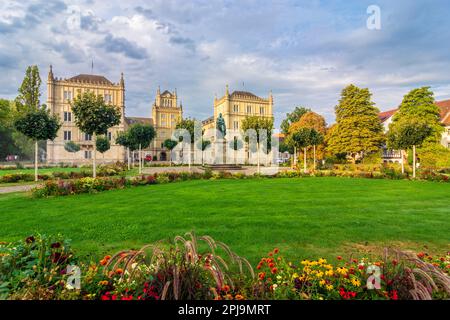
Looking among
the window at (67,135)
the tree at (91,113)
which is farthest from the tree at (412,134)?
the window at (67,135)

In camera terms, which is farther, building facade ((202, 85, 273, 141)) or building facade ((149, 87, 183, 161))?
building facade ((149, 87, 183, 161))

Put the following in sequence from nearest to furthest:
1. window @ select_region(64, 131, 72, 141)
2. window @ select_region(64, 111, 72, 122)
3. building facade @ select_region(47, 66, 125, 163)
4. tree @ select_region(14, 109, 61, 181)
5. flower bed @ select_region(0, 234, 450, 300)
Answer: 1. flower bed @ select_region(0, 234, 450, 300)
2. tree @ select_region(14, 109, 61, 181)
3. building facade @ select_region(47, 66, 125, 163)
4. window @ select_region(64, 131, 72, 141)
5. window @ select_region(64, 111, 72, 122)

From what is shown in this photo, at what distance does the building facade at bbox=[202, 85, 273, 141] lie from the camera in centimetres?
6138

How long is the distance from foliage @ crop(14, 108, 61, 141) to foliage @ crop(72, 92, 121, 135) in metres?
4.43

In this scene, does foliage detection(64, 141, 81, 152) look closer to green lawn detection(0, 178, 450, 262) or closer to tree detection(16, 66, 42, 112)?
tree detection(16, 66, 42, 112)

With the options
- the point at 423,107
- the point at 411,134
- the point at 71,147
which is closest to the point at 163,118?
the point at 71,147

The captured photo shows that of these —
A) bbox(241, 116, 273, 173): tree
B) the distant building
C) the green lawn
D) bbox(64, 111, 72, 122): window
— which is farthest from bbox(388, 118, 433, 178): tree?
Result: bbox(64, 111, 72, 122): window

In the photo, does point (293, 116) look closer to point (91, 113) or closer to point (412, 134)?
point (412, 134)

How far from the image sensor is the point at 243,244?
4750mm

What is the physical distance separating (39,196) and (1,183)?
9.36 metres

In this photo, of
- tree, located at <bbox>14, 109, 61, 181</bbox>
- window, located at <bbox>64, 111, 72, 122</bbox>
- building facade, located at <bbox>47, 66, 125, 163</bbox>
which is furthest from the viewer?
window, located at <bbox>64, 111, 72, 122</bbox>

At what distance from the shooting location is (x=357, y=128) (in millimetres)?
36219

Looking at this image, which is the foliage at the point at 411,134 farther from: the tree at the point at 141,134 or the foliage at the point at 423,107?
the tree at the point at 141,134

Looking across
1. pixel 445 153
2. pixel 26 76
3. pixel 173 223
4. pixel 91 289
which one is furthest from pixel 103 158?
pixel 445 153
